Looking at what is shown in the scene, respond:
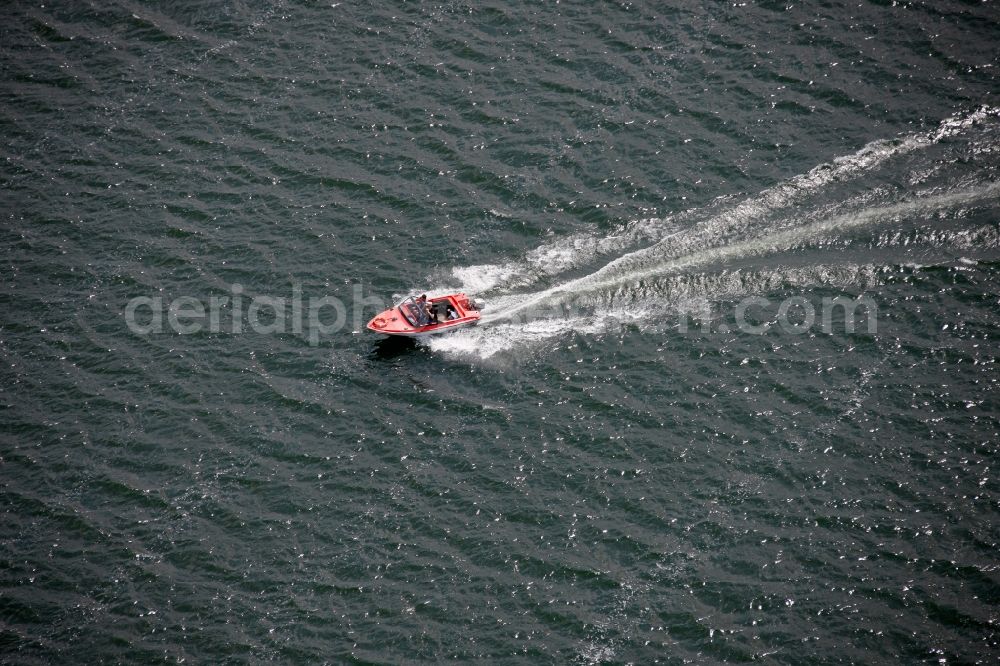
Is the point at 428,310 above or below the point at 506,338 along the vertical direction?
above

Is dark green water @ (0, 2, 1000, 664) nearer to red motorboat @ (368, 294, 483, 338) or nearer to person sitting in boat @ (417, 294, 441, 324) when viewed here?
red motorboat @ (368, 294, 483, 338)

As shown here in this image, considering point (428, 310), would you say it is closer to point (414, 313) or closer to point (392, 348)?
point (414, 313)

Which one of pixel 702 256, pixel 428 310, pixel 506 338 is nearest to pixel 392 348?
pixel 428 310

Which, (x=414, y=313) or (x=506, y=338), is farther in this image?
(x=506, y=338)

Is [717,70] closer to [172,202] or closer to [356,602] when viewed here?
[172,202]

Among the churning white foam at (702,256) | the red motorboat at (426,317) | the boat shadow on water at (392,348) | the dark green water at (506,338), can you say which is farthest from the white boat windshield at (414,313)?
the churning white foam at (702,256)

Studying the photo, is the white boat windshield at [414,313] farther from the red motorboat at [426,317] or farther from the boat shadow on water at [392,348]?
the boat shadow on water at [392,348]
